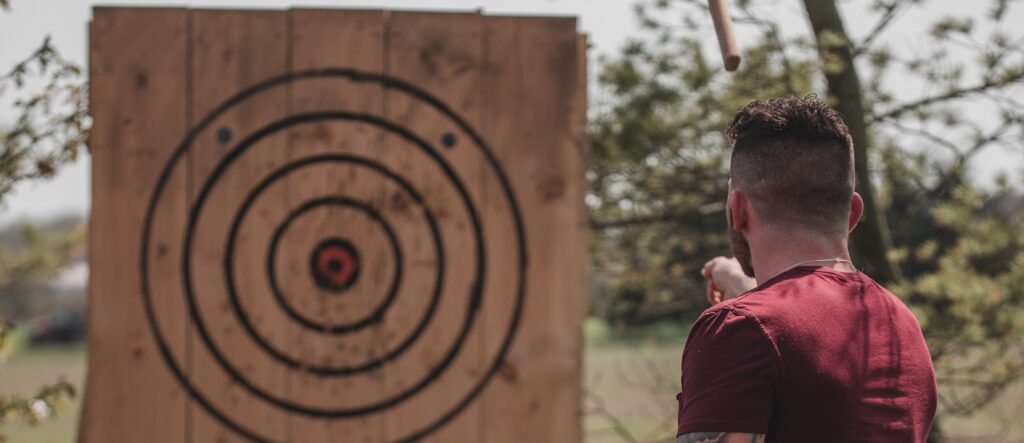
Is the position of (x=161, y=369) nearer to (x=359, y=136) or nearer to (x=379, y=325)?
(x=379, y=325)

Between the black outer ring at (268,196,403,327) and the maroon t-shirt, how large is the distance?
211 centimetres

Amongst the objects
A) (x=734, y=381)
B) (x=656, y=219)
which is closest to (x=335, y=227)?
(x=656, y=219)

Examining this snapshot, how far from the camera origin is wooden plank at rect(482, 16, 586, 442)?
135 inches

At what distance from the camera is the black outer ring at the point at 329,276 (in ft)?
11.3

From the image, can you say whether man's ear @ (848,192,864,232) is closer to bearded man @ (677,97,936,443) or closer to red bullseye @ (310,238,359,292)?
bearded man @ (677,97,936,443)

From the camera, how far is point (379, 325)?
3449 mm

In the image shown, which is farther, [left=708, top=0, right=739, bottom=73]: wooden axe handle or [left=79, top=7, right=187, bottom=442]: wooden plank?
[left=79, top=7, right=187, bottom=442]: wooden plank

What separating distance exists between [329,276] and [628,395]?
8827 mm

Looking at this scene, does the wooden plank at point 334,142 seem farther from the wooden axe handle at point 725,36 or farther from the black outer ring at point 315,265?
the wooden axe handle at point 725,36

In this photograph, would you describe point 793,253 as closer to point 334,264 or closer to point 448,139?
point 448,139

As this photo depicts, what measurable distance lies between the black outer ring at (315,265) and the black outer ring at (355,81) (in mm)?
273

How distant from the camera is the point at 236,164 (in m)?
3.42

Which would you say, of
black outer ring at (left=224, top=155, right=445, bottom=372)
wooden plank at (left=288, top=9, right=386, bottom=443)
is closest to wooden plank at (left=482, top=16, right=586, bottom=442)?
black outer ring at (left=224, top=155, right=445, bottom=372)

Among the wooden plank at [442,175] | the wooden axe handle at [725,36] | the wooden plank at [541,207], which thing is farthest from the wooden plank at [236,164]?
the wooden axe handle at [725,36]
